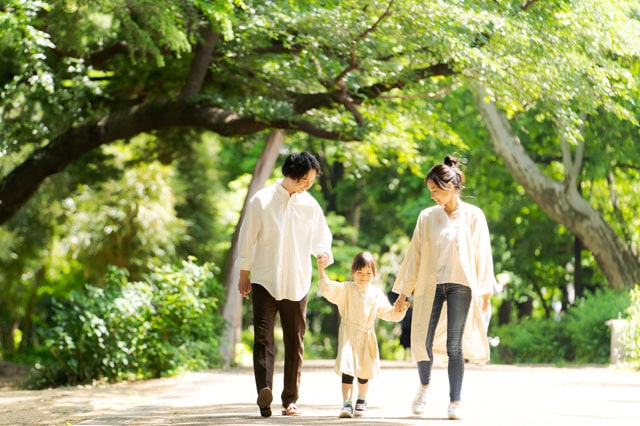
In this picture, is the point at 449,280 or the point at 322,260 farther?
the point at 322,260

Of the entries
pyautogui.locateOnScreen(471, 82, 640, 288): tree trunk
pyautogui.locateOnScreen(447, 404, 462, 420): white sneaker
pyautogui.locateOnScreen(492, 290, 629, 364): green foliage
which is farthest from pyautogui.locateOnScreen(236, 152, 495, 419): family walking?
pyautogui.locateOnScreen(471, 82, 640, 288): tree trunk

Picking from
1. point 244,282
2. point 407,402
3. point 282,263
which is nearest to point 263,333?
point 244,282

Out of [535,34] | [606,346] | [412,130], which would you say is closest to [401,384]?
[535,34]

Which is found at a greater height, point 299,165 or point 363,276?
point 299,165

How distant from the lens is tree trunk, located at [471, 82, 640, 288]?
24578 millimetres

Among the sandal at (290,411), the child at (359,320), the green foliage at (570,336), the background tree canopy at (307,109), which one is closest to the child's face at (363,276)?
the child at (359,320)

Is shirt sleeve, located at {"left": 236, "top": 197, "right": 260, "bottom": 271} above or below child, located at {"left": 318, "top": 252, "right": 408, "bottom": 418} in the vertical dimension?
above

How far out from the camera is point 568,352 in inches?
926

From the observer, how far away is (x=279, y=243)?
881cm

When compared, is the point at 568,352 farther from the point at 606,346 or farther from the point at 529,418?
the point at 529,418

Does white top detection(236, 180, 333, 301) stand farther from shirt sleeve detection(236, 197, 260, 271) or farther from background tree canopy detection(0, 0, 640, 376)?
background tree canopy detection(0, 0, 640, 376)

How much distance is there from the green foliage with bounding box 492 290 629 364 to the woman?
13135 millimetres

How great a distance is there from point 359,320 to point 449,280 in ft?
3.23

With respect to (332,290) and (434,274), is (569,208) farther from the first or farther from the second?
(434,274)
